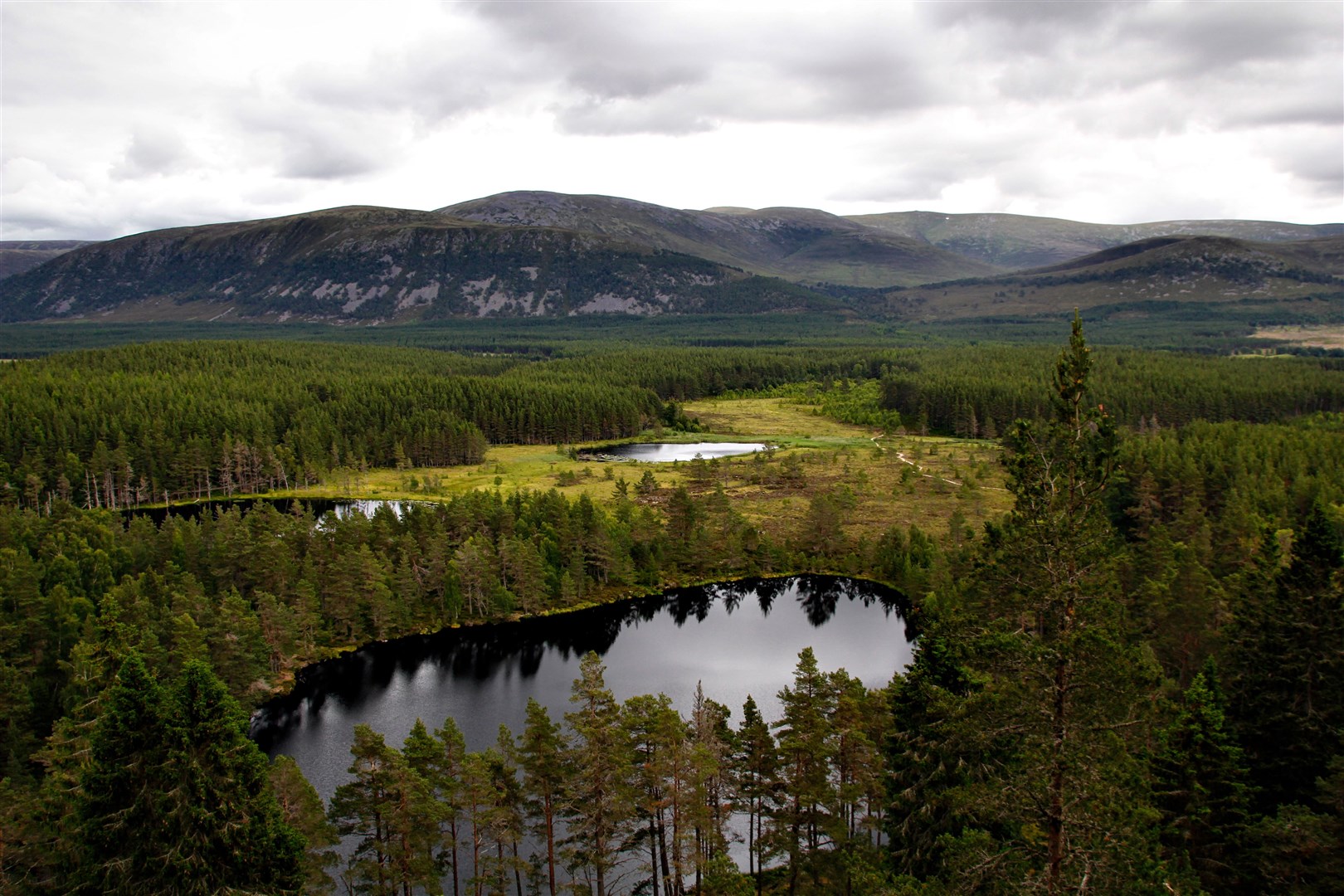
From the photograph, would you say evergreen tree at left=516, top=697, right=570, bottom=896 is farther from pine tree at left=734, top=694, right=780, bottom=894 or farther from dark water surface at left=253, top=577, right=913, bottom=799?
dark water surface at left=253, top=577, right=913, bottom=799

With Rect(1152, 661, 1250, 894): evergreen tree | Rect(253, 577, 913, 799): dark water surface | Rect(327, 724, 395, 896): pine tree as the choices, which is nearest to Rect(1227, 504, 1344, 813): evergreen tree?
Rect(1152, 661, 1250, 894): evergreen tree

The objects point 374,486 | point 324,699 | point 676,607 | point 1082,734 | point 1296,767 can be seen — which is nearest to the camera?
point 1082,734

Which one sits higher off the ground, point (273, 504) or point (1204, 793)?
point (1204, 793)

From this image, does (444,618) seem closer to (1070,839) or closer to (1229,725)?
(1229,725)

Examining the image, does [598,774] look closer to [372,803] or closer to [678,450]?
[372,803]

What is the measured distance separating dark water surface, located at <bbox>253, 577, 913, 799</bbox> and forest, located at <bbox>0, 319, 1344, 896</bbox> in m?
2.73

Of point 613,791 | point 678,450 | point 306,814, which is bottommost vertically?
point 678,450

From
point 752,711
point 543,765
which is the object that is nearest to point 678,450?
point 752,711

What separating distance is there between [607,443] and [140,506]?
286 ft

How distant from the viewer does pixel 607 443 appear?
179250 millimetres

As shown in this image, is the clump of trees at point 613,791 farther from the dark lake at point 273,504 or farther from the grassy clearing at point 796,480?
the dark lake at point 273,504

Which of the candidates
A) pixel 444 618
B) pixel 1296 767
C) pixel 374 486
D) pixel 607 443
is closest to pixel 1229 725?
pixel 1296 767

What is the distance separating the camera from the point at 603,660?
65938 mm

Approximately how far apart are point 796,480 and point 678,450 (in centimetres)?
4905
